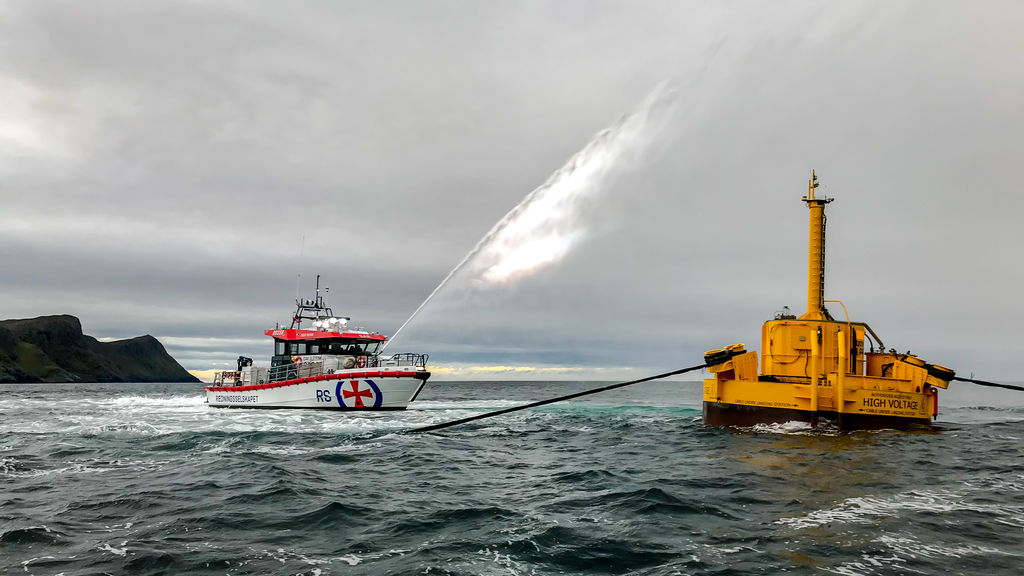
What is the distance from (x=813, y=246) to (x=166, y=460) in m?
29.8

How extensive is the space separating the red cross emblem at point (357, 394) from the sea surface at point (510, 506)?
37.0ft

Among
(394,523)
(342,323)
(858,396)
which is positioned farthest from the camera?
(342,323)

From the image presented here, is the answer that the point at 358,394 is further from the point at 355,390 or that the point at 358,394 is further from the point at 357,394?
the point at 355,390

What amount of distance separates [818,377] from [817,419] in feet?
6.56

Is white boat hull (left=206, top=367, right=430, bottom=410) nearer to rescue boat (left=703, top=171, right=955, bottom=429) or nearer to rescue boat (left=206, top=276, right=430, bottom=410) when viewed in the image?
rescue boat (left=206, top=276, right=430, bottom=410)

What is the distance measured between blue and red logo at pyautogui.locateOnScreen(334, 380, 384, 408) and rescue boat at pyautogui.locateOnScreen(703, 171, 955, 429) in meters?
18.1

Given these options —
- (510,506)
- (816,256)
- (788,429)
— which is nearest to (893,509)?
(510,506)

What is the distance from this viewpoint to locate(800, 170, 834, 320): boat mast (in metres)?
29.5

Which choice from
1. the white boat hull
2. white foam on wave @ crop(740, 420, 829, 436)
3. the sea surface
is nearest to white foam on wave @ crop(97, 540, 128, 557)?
the sea surface

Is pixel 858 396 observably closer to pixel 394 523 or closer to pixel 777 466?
pixel 777 466

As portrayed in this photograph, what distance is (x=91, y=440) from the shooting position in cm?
2230

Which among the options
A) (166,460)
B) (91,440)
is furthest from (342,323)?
(166,460)

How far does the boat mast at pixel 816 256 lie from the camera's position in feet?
96.7

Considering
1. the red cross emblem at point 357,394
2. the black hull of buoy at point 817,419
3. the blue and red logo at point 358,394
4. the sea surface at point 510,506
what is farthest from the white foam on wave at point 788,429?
the red cross emblem at point 357,394
